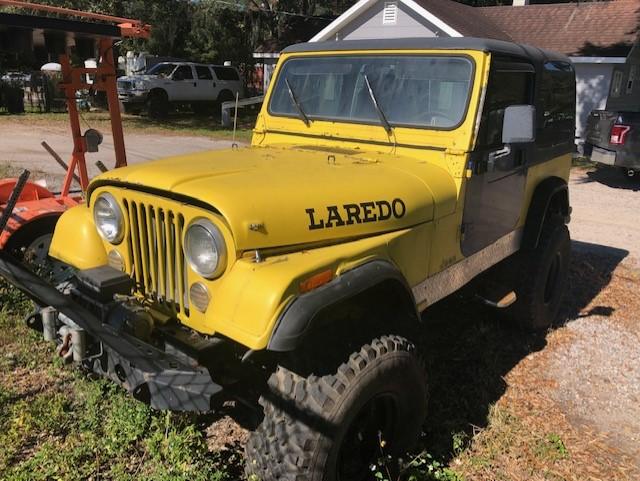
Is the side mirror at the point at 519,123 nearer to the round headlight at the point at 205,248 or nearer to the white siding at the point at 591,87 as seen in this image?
the round headlight at the point at 205,248

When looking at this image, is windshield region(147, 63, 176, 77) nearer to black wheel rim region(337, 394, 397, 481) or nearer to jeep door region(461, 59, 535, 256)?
jeep door region(461, 59, 535, 256)

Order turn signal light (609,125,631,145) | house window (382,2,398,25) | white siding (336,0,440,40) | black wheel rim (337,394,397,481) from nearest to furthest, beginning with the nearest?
black wheel rim (337,394,397,481), turn signal light (609,125,631,145), white siding (336,0,440,40), house window (382,2,398,25)

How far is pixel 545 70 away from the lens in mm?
4184

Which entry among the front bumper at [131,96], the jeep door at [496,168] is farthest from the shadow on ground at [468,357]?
the front bumper at [131,96]

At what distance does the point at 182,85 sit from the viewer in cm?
2223

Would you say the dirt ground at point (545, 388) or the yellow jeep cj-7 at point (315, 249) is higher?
the yellow jeep cj-7 at point (315, 249)

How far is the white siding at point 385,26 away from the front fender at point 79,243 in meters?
16.2

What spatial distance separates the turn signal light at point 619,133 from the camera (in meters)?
10.4

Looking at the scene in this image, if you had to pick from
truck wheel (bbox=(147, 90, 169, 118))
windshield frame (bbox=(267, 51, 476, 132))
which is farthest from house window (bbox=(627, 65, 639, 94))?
windshield frame (bbox=(267, 51, 476, 132))

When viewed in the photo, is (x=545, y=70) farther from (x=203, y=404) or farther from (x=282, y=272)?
(x=203, y=404)

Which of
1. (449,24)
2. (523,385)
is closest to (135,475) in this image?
(523,385)

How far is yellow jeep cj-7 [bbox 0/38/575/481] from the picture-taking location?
2285mm

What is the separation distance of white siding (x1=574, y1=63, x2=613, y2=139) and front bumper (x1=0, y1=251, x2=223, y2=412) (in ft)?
57.4

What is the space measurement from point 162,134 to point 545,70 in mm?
14913
